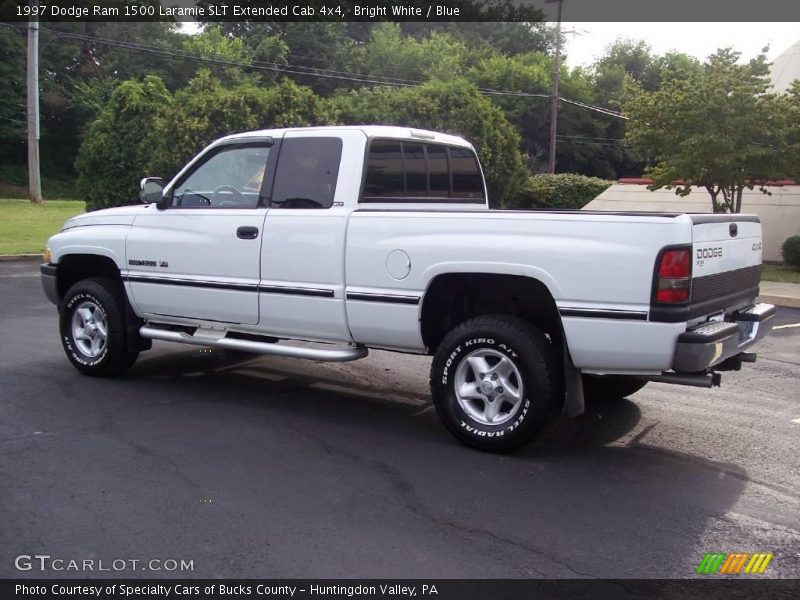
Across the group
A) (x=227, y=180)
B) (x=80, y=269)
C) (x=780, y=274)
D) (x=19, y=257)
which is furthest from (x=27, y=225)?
(x=227, y=180)

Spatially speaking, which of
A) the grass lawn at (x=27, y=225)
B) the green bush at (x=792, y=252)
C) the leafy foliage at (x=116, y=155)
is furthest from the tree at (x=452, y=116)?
the grass lawn at (x=27, y=225)

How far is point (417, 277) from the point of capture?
5.45 meters

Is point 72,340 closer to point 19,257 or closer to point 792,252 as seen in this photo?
point 19,257

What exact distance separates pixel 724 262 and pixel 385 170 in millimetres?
2438

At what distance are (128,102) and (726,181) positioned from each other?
16.6m

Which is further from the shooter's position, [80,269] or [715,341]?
[80,269]

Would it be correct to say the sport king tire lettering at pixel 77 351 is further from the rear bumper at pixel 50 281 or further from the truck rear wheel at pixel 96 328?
the rear bumper at pixel 50 281

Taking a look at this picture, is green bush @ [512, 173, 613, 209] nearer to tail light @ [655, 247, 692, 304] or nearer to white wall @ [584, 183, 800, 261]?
white wall @ [584, 183, 800, 261]

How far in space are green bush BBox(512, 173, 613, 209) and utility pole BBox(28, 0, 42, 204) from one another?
66.2ft

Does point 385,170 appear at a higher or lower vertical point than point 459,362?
higher

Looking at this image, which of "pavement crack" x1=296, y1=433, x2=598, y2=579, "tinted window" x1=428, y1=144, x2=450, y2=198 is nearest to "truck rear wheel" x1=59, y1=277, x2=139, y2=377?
"pavement crack" x1=296, y1=433, x2=598, y2=579

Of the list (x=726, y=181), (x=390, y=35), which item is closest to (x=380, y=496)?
(x=726, y=181)

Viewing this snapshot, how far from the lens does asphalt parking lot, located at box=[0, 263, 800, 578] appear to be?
3.86m

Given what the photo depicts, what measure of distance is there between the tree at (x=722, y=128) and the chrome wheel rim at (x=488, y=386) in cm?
1460
